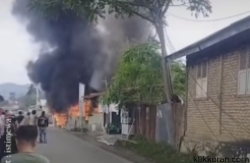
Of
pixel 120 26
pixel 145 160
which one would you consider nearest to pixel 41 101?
pixel 120 26

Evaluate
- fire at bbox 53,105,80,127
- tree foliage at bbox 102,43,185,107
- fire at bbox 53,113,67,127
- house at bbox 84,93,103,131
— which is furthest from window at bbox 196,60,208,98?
fire at bbox 53,113,67,127

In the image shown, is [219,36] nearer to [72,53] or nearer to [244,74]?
[244,74]

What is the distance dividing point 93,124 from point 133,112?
15518mm

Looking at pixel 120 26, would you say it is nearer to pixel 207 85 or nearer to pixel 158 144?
pixel 158 144

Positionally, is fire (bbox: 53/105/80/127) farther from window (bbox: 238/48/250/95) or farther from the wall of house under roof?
window (bbox: 238/48/250/95)

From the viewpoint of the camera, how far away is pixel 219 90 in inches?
510

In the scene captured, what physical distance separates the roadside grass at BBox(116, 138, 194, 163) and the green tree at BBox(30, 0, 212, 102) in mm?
1886

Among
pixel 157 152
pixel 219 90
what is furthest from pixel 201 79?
pixel 157 152

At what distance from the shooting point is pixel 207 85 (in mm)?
14094

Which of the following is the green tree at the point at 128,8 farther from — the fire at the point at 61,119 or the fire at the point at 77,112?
the fire at the point at 61,119

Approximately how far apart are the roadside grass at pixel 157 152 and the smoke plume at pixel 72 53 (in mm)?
24495

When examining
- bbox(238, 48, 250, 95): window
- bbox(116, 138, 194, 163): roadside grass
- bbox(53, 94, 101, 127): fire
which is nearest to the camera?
bbox(238, 48, 250, 95): window

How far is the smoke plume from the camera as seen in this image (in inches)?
1791

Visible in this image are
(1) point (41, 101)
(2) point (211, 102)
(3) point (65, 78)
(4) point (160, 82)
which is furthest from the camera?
(1) point (41, 101)
